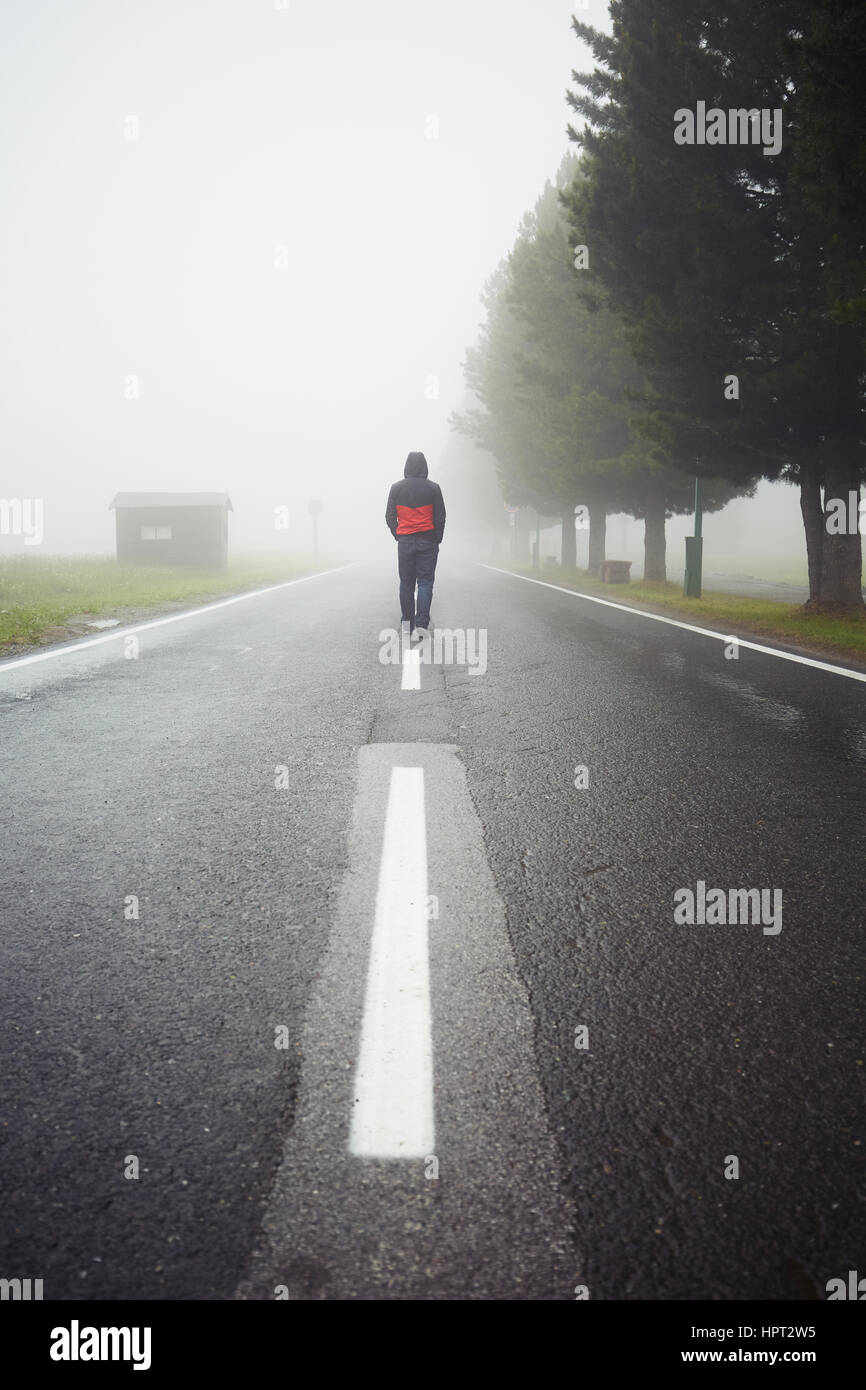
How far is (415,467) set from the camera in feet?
34.2

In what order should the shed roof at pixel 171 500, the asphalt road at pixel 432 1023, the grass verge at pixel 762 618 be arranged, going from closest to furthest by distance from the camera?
the asphalt road at pixel 432 1023
the grass verge at pixel 762 618
the shed roof at pixel 171 500

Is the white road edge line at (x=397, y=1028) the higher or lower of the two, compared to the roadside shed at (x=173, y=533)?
lower

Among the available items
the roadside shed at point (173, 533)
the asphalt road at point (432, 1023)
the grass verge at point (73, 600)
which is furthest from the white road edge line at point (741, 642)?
the roadside shed at point (173, 533)

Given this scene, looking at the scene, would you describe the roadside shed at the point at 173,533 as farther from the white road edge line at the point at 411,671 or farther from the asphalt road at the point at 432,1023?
the asphalt road at the point at 432,1023

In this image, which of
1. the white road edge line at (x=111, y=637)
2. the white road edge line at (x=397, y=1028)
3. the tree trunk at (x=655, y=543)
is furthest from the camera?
the tree trunk at (x=655, y=543)

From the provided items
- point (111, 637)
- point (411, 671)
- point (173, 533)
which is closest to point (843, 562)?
point (411, 671)

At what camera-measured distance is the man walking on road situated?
10156mm

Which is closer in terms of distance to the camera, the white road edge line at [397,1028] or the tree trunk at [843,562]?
the white road edge line at [397,1028]

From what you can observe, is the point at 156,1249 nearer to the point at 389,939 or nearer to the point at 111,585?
the point at 389,939

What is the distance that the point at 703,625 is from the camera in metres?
12.2

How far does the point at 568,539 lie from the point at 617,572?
35.8 ft

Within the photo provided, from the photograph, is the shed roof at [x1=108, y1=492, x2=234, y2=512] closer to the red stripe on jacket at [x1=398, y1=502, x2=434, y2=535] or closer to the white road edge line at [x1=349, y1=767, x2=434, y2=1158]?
the red stripe on jacket at [x1=398, y1=502, x2=434, y2=535]

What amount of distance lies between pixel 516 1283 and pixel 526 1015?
0.78 metres

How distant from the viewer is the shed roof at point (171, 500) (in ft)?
131
